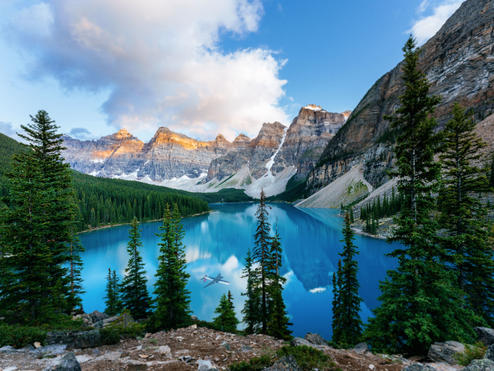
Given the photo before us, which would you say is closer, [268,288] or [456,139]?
[456,139]

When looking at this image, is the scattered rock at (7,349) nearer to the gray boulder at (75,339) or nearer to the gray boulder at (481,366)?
the gray boulder at (75,339)

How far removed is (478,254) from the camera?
12.8m

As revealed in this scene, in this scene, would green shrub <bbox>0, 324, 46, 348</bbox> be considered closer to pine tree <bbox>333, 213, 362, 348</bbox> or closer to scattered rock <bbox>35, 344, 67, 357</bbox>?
scattered rock <bbox>35, 344, 67, 357</bbox>

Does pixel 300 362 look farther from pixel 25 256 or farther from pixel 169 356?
pixel 25 256

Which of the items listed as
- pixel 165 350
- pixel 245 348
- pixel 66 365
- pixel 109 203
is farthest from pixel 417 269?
pixel 109 203

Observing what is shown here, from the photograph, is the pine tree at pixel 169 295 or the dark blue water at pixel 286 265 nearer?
the pine tree at pixel 169 295

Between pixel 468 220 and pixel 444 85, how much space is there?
108 m

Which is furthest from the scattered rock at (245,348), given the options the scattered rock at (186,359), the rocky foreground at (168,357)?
the scattered rock at (186,359)

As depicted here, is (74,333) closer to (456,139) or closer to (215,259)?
(456,139)

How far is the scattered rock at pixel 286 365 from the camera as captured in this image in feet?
17.1

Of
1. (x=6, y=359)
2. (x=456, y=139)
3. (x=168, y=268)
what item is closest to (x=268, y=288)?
(x=168, y=268)

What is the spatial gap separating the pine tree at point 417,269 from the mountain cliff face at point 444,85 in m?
45.7

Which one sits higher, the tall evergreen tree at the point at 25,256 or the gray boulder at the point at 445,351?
the tall evergreen tree at the point at 25,256

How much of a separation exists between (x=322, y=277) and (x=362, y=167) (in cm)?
10263
